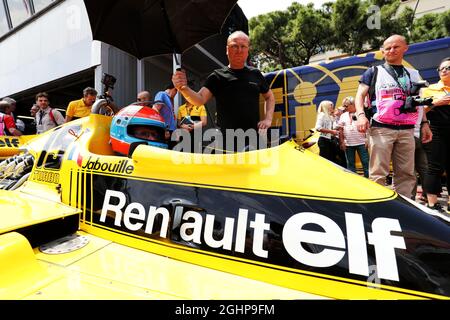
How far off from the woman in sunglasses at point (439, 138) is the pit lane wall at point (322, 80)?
8.72 feet

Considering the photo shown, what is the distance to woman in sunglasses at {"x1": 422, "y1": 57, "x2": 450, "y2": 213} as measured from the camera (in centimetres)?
313

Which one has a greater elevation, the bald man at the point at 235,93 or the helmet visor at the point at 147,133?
the bald man at the point at 235,93

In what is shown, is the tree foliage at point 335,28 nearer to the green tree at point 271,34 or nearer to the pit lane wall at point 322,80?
the green tree at point 271,34

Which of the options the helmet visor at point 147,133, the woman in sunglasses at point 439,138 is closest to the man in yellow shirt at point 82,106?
the helmet visor at point 147,133

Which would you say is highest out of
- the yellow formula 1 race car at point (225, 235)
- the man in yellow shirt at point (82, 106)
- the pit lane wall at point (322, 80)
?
the pit lane wall at point (322, 80)

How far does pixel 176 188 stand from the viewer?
164 cm

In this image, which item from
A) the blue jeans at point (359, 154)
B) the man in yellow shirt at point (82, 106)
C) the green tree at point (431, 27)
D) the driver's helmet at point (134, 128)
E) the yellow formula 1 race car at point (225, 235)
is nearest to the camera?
the yellow formula 1 race car at point (225, 235)

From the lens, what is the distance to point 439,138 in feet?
10.4

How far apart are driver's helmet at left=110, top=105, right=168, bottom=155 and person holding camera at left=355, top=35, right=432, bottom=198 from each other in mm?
1769

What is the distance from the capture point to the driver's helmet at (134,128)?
2260mm

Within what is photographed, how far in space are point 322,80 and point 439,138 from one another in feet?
12.2

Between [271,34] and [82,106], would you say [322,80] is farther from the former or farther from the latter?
[271,34]

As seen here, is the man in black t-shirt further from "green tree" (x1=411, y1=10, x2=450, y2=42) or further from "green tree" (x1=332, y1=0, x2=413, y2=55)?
"green tree" (x1=411, y1=10, x2=450, y2=42)

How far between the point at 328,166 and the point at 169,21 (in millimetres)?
2398
